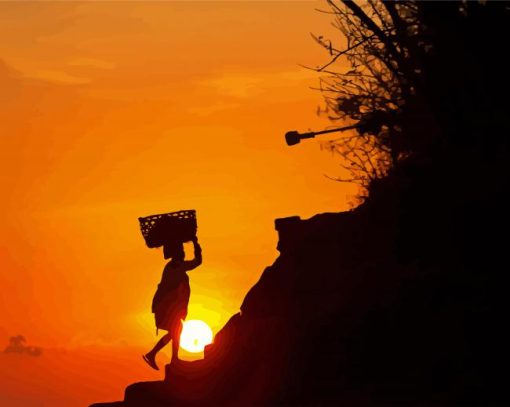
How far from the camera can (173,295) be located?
22562mm

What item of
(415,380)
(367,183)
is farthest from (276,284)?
(415,380)

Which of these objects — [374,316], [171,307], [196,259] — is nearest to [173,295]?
[171,307]

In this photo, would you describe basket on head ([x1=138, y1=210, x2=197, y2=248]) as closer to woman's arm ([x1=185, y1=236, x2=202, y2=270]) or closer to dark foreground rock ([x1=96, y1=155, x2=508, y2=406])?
woman's arm ([x1=185, y1=236, x2=202, y2=270])

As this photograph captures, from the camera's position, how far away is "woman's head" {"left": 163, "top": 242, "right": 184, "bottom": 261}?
22688mm

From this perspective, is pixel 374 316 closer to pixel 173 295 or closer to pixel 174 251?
pixel 173 295

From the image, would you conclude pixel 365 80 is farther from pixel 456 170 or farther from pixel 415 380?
pixel 415 380

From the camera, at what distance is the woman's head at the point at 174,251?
22.7 meters

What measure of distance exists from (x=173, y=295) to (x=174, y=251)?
0.80 meters

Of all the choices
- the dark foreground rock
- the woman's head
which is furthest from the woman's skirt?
the dark foreground rock

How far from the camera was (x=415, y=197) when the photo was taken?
2580 centimetres

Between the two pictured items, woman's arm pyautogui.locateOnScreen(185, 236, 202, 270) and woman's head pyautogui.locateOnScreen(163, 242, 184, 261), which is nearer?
woman's arm pyautogui.locateOnScreen(185, 236, 202, 270)

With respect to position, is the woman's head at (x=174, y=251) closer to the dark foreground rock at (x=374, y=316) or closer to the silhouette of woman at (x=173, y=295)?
the silhouette of woman at (x=173, y=295)

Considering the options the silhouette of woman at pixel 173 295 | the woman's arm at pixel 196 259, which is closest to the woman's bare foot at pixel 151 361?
the silhouette of woman at pixel 173 295

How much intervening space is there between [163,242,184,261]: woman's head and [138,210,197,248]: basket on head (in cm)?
6
